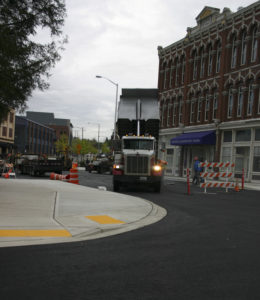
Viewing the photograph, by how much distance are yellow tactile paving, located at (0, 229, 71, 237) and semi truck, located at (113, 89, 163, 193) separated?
33.3ft

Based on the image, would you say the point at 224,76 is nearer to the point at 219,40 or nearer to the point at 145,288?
the point at 219,40

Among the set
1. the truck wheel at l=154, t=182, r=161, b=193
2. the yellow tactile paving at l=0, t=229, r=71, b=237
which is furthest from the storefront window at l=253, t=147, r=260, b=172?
the yellow tactile paving at l=0, t=229, r=71, b=237

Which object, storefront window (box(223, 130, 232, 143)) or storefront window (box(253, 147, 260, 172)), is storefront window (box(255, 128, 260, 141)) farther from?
storefront window (box(223, 130, 232, 143))

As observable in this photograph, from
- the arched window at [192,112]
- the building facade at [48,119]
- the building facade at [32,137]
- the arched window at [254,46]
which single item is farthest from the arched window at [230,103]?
the building facade at [48,119]

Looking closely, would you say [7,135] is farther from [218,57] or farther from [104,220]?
[104,220]

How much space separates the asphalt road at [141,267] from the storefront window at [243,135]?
2387 cm

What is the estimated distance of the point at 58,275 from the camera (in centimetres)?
454

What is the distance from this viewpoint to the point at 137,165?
1731cm

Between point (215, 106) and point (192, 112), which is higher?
point (215, 106)

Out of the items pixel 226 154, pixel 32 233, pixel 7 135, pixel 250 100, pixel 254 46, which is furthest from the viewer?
pixel 7 135

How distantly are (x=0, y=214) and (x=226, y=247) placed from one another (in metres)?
5.09

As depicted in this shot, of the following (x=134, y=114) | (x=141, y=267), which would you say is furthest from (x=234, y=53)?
(x=141, y=267)

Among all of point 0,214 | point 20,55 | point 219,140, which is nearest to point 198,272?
point 0,214

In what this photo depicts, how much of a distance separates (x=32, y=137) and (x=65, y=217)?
9486 centimetres
